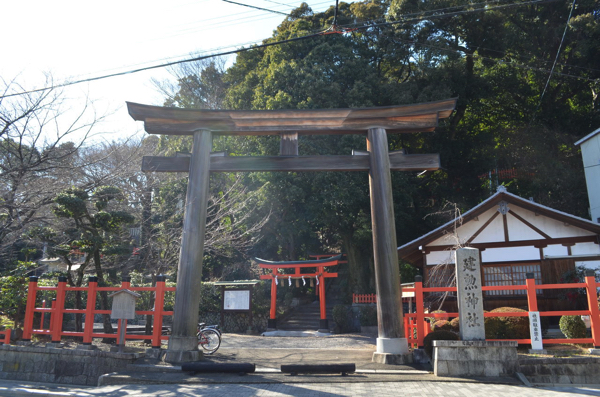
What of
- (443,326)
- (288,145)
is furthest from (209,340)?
(443,326)

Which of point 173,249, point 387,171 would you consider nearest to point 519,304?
point 387,171

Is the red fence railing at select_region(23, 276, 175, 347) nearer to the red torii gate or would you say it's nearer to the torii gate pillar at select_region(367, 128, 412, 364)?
the torii gate pillar at select_region(367, 128, 412, 364)

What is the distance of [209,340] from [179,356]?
2.22 m

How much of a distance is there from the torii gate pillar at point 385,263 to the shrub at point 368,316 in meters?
11.8

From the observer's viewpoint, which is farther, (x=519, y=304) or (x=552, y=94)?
(x=552, y=94)

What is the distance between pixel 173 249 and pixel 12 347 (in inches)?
216

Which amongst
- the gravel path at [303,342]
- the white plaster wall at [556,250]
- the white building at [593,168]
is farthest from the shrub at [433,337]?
the white building at [593,168]

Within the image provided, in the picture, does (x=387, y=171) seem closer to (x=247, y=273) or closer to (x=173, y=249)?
(x=173, y=249)

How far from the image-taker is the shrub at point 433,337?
8.23m

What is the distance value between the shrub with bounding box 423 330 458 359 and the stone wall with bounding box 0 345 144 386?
608 centimetres

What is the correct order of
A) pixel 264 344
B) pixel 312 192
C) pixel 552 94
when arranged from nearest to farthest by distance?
pixel 264 344, pixel 312 192, pixel 552 94

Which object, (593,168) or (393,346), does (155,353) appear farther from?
(593,168)

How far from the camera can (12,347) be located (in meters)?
9.80

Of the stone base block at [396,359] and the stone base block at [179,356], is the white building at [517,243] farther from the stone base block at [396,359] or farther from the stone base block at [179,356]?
the stone base block at [179,356]
